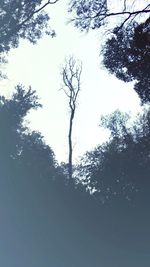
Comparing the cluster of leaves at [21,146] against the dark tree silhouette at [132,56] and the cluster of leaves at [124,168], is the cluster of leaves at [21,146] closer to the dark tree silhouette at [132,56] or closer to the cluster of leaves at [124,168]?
the cluster of leaves at [124,168]

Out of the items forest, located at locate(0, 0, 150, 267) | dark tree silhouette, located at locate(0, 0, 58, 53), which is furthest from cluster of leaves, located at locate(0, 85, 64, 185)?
dark tree silhouette, located at locate(0, 0, 58, 53)

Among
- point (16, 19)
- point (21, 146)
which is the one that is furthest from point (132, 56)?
point (21, 146)

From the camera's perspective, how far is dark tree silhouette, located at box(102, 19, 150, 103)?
17.8 m

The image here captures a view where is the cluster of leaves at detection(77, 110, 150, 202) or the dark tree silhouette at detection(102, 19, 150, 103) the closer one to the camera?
the dark tree silhouette at detection(102, 19, 150, 103)

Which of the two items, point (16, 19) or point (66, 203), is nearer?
point (16, 19)

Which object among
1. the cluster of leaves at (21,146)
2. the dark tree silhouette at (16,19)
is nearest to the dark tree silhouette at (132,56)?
→ the dark tree silhouette at (16,19)

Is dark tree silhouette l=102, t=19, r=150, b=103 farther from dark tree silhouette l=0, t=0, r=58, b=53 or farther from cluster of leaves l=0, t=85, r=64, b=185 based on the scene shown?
cluster of leaves l=0, t=85, r=64, b=185

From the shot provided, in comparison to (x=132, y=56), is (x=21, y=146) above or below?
above

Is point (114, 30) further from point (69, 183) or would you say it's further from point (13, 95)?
point (13, 95)

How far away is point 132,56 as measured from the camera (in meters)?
18.9

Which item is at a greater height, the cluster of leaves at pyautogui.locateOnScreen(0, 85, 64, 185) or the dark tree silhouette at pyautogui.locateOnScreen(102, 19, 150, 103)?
the cluster of leaves at pyautogui.locateOnScreen(0, 85, 64, 185)

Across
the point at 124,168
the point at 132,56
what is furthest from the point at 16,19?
the point at 124,168

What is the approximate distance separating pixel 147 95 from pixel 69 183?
64.1 feet

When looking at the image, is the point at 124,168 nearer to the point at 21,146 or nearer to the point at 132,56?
the point at 21,146
